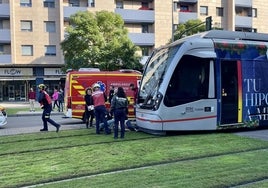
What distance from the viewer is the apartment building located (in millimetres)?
43688

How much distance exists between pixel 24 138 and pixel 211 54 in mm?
6630

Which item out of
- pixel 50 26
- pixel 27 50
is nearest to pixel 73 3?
pixel 50 26

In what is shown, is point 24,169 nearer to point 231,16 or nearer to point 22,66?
point 22,66

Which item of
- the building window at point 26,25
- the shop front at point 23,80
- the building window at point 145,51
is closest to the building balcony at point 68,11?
the building window at point 26,25

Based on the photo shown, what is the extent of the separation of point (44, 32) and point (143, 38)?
13.0 m

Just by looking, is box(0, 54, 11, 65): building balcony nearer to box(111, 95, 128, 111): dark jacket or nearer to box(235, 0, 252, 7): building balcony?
box(235, 0, 252, 7): building balcony

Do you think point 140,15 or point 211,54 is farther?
point 140,15

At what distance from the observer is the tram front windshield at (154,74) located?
36.8 ft

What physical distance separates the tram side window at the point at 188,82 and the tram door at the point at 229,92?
649mm

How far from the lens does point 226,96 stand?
11.7m

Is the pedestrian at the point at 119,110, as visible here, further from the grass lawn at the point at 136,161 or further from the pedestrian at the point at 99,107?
the pedestrian at the point at 99,107

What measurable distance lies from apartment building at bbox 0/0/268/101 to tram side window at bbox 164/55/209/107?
30105 millimetres

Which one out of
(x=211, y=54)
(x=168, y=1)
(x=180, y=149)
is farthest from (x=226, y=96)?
(x=168, y=1)

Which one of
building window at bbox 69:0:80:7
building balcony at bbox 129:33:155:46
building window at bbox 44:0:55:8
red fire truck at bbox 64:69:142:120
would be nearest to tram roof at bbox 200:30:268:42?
red fire truck at bbox 64:69:142:120
